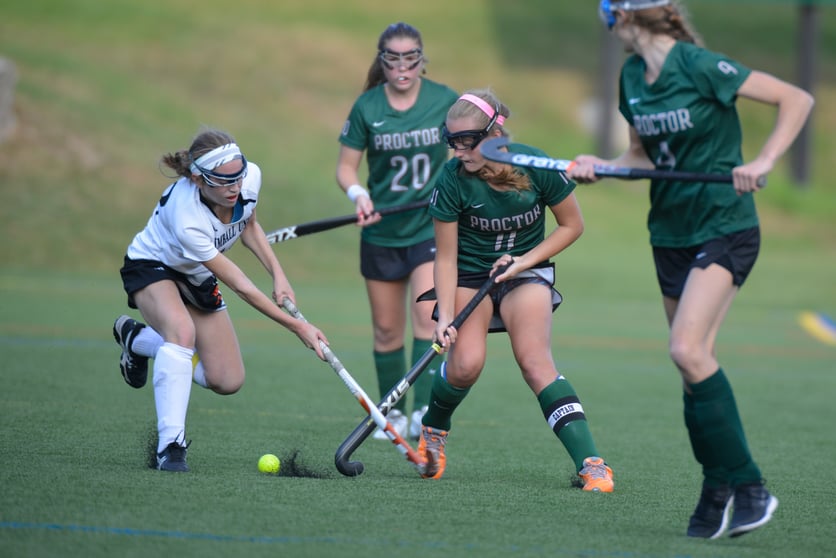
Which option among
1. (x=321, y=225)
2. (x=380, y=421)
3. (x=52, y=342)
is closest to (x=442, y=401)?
(x=380, y=421)

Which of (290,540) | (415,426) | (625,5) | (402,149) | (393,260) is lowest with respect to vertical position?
(290,540)

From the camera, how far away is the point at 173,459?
465 centimetres

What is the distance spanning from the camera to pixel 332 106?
25.2 metres

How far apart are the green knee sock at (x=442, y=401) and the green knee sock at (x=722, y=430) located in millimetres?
1308

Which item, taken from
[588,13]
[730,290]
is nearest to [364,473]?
[730,290]

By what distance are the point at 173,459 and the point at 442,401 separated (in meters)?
1.17

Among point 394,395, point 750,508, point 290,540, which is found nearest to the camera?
point 290,540

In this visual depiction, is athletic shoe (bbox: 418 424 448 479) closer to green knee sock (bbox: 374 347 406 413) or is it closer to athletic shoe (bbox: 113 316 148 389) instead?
green knee sock (bbox: 374 347 406 413)

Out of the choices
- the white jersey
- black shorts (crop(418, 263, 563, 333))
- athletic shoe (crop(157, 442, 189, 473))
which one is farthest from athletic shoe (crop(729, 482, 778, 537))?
the white jersey

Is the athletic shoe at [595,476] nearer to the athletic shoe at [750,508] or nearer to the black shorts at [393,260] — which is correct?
the athletic shoe at [750,508]

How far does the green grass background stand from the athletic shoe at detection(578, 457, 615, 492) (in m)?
0.11

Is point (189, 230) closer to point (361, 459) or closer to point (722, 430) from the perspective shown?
point (361, 459)

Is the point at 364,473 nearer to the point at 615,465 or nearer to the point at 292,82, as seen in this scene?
the point at 615,465

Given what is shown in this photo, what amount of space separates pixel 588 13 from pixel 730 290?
28.9 m
